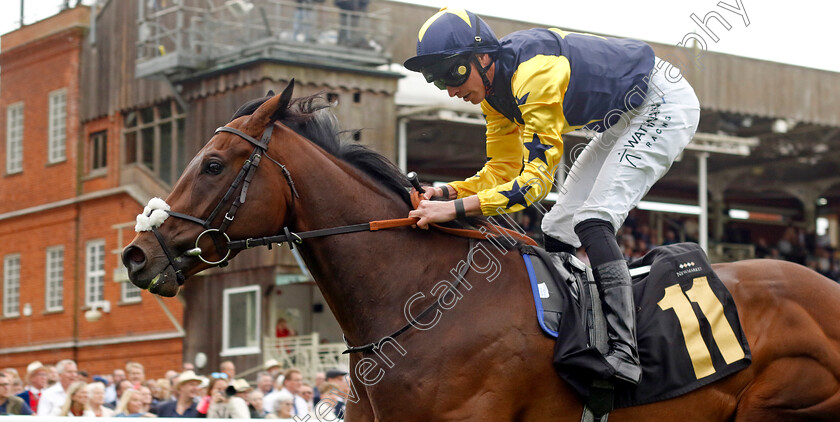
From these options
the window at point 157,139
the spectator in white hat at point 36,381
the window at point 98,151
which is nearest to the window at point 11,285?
the window at point 98,151

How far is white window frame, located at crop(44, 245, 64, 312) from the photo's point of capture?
22.2m

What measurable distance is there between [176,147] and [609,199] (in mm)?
15425

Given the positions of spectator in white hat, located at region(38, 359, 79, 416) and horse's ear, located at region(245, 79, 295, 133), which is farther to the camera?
spectator in white hat, located at region(38, 359, 79, 416)

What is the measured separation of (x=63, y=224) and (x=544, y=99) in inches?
780

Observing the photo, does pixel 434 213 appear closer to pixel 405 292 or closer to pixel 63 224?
pixel 405 292

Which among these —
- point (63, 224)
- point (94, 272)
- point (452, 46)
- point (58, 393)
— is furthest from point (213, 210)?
point (63, 224)

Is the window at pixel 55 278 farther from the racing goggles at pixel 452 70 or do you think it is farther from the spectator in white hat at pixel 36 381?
the racing goggles at pixel 452 70

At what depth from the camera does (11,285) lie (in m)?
23.9

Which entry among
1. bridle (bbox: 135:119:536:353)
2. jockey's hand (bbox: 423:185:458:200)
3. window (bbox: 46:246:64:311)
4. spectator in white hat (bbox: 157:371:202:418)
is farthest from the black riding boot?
window (bbox: 46:246:64:311)

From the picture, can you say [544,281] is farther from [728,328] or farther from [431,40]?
[431,40]

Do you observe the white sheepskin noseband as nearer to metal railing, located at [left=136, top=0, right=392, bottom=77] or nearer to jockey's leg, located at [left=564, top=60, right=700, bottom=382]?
jockey's leg, located at [left=564, top=60, right=700, bottom=382]

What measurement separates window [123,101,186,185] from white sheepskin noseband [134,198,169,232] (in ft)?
47.8

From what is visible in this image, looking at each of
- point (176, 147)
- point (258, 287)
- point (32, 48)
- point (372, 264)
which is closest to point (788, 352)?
point (372, 264)

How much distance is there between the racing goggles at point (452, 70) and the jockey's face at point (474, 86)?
0.08 ft
